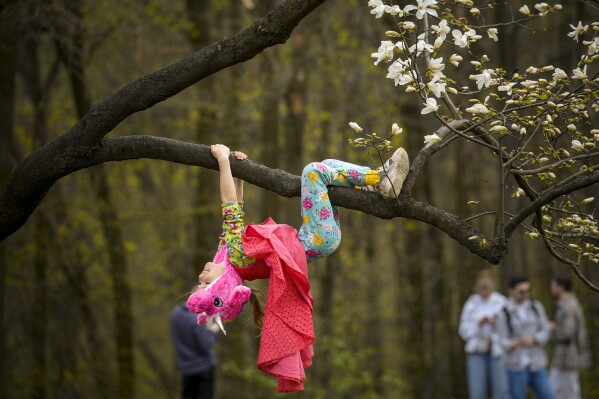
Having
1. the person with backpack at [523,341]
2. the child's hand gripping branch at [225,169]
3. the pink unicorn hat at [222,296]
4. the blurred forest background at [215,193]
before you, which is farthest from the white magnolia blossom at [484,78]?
the blurred forest background at [215,193]

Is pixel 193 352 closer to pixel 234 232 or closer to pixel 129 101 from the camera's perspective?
pixel 234 232

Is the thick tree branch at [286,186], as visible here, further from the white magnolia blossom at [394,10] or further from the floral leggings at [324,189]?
the white magnolia blossom at [394,10]

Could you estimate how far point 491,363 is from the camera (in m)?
9.96

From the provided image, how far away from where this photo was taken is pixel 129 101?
15.5 ft

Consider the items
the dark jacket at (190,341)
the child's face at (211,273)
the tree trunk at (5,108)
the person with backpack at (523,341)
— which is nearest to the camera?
the child's face at (211,273)

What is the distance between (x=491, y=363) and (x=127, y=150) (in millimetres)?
6478

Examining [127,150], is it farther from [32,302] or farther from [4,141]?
[32,302]

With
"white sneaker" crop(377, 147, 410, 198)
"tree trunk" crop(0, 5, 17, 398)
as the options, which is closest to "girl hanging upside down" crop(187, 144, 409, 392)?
"white sneaker" crop(377, 147, 410, 198)

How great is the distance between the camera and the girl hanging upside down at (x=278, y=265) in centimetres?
473

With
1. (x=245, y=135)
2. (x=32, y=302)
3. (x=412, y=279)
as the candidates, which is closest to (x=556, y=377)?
(x=412, y=279)

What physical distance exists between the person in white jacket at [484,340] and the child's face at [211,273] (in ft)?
17.9

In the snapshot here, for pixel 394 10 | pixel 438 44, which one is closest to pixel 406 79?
A: pixel 438 44

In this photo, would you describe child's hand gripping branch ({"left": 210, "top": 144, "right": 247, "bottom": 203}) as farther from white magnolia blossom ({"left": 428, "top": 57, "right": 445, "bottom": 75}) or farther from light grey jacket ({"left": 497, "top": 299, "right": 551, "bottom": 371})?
light grey jacket ({"left": 497, "top": 299, "right": 551, "bottom": 371})

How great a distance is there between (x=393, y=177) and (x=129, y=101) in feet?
5.22
